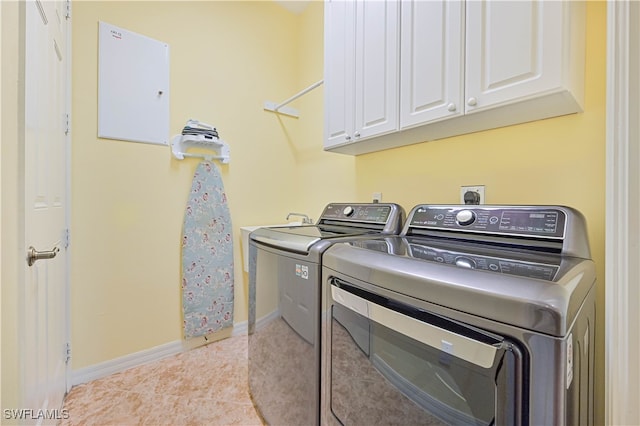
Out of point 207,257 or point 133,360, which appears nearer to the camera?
point 133,360

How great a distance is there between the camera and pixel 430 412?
2.38 ft

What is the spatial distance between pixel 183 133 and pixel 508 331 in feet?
7.52

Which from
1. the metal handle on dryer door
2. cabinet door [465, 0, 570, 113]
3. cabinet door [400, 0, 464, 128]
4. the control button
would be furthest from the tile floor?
cabinet door [465, 0, 570, 113]

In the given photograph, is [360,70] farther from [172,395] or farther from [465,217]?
[172,395]

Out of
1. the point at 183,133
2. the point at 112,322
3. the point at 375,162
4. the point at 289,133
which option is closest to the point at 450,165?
the point at 375,162

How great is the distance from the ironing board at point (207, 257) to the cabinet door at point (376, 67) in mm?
1307

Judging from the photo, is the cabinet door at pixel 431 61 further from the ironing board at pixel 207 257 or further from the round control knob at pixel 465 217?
the ironing board at pixel 207 257

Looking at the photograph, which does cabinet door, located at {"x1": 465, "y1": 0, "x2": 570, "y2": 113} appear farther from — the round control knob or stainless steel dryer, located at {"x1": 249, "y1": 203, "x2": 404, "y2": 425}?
stainless steel dryer, located at {"x1": 249, "y1": 203, "x2": 404, "y2": 425}

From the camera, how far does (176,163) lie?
7.10 feet

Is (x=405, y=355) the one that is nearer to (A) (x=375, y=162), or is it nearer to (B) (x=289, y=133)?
(A) (x=375, y=162)

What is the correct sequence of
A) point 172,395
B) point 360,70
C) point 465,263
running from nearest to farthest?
point 465,263, point 360,70, point 172,395

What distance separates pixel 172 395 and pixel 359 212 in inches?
62.5

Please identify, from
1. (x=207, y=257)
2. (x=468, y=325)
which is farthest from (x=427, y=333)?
(x=207, y=257)
